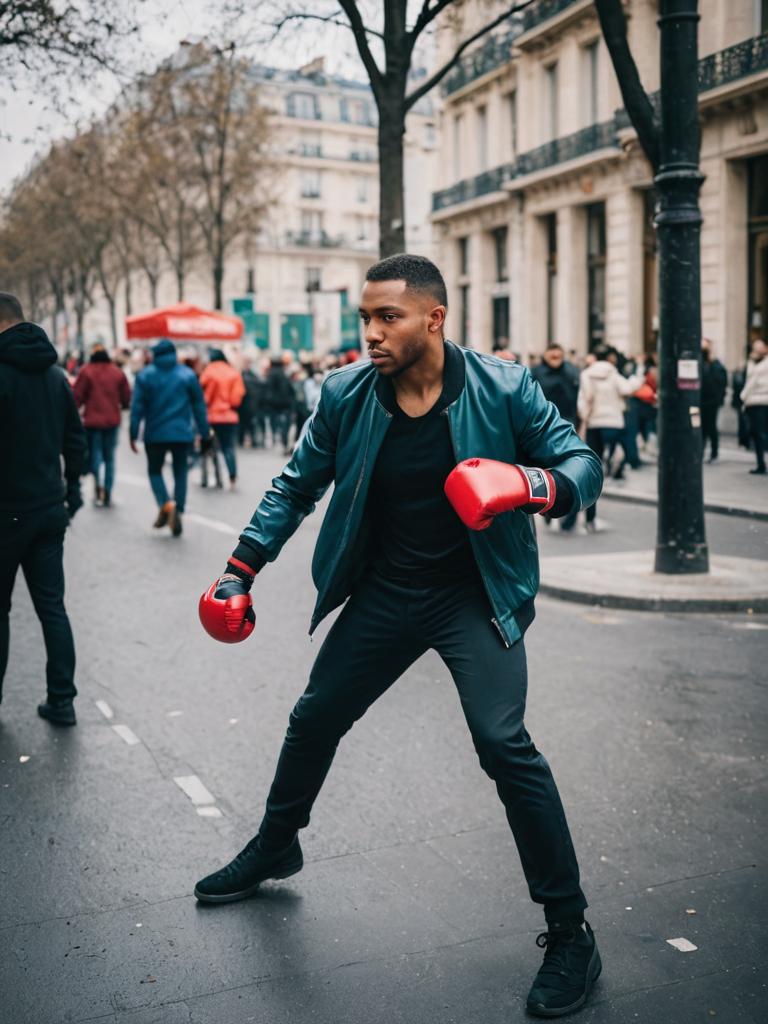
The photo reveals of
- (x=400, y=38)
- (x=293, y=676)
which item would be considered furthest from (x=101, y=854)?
(x=400, y=38)

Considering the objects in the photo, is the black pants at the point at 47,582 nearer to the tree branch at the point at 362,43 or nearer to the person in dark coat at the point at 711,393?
the tree branch at the point at 362,43

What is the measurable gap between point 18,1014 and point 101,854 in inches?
42.4

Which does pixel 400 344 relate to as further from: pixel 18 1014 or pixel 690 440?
pixel 690 440

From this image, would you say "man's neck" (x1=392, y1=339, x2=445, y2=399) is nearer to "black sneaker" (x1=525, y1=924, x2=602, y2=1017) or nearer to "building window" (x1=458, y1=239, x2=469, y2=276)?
"black sneaker" (x1=525, y1=924, x2=602, y2=1017)

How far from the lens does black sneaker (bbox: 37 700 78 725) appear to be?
5691 mm

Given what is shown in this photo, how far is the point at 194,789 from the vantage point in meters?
4.84

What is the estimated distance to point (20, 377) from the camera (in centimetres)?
561

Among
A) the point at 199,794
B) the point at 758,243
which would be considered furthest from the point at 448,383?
the point at 758,243

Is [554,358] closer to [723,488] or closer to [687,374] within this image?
[723,488]

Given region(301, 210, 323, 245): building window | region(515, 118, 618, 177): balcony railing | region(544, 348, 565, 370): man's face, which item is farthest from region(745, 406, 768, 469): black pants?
region(301, 210, 323, 245): building window

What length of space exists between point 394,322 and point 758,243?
83.1 feet

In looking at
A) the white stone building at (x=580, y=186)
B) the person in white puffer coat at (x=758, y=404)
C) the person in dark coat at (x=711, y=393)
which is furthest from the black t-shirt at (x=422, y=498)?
the white stone building at (x=580, y=186)

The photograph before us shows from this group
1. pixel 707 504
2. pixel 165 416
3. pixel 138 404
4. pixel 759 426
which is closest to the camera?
pixel 165 416

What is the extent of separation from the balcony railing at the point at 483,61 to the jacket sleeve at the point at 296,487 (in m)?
36.4
